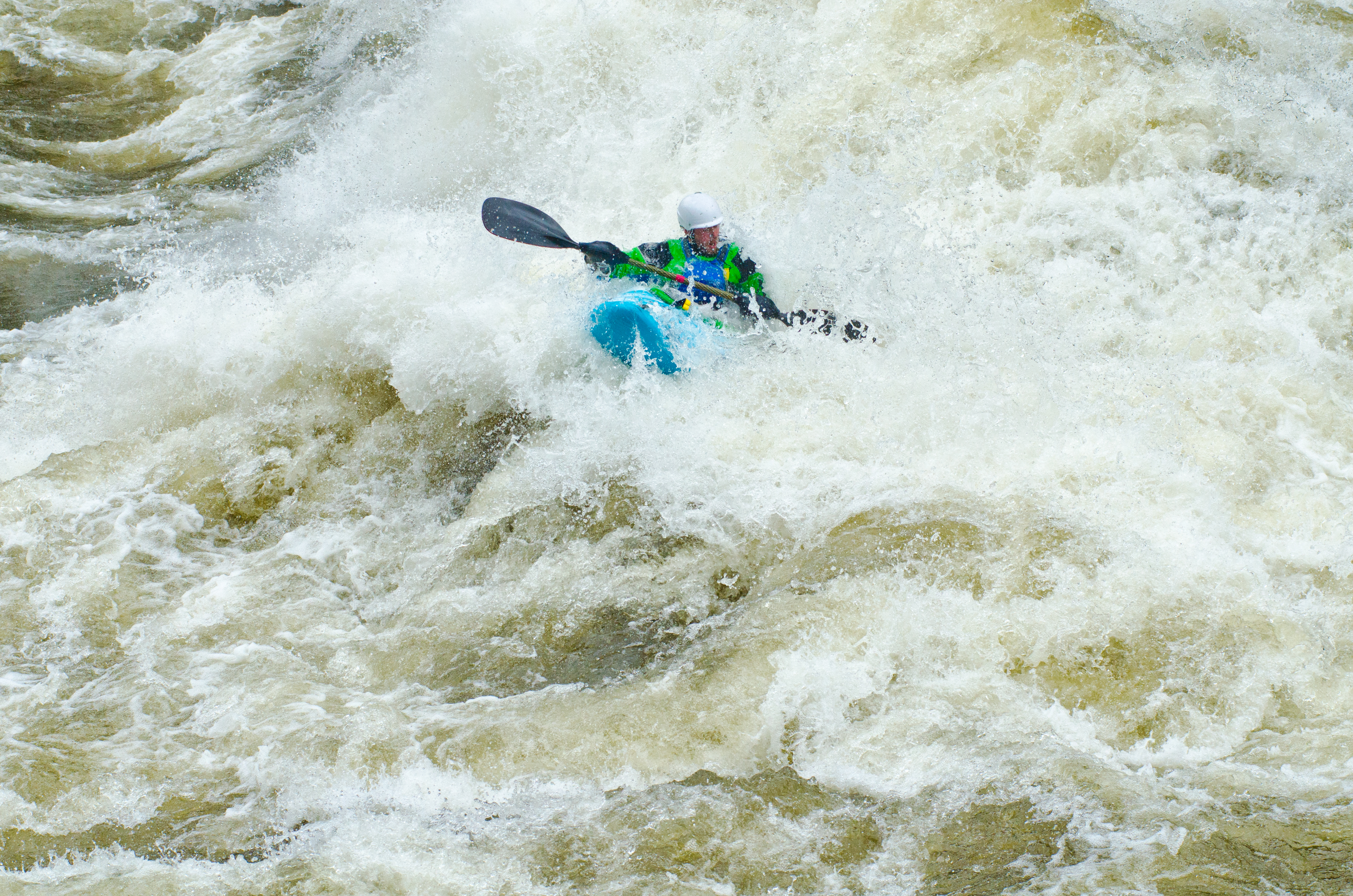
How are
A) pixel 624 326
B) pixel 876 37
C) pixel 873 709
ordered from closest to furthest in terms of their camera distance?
pixel 873 709, pixel 624 326, pixel 876 37

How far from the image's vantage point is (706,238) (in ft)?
15.2

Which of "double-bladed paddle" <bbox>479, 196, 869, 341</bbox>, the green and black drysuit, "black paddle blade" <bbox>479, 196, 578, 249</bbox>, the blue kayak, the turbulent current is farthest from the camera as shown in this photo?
"black paddle blade" <bbox>479, 196, 578, 249</bbox>

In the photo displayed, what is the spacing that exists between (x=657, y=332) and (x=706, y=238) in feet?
2.06

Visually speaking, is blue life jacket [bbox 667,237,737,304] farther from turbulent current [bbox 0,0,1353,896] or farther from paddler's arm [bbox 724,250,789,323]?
turbulent current [bbox 0,0,1353,896]

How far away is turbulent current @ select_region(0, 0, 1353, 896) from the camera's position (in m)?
2.65

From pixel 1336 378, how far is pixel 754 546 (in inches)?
105

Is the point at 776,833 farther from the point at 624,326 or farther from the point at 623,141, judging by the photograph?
the point at 623,141

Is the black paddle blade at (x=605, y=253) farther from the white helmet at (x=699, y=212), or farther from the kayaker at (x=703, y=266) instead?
the white helmet at (x=699, y=212)

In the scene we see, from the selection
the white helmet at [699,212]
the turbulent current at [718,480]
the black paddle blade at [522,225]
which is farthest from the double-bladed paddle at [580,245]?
the white helmet at [699,212]

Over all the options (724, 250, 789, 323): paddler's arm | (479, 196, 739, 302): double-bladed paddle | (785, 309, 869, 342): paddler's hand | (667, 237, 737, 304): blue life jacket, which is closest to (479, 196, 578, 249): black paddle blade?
(479, 196, 739, 302): double-bladed paddle

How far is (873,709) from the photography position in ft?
9.63

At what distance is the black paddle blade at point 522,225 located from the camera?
15.9 ft

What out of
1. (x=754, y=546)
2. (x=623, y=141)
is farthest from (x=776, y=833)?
(x=623, y=141)

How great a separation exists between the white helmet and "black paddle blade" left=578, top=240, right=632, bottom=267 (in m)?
0.34
